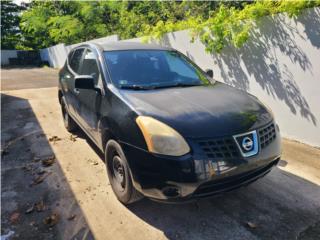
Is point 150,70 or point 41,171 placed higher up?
point 150,70

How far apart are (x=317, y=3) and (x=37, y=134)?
5604mm

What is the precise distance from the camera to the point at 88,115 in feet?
13.6

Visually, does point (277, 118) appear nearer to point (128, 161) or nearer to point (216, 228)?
point (216, 228)

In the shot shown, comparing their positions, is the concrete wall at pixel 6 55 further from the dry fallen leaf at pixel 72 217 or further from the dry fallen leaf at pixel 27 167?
the dry fallen leaf at pixel 72 217

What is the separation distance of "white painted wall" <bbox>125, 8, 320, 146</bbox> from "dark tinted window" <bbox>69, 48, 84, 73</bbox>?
3.15m

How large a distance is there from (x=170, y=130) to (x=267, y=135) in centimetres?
110

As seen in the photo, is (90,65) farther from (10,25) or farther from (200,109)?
(10,25)

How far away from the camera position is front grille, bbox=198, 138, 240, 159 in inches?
105

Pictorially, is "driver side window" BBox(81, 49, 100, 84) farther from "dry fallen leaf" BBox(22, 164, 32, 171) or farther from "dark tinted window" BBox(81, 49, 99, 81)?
"dry fallen leaf" BBox(22, 164, 32, 171)

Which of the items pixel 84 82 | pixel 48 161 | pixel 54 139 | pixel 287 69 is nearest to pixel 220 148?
pixel 84 82

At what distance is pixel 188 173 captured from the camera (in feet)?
8.57

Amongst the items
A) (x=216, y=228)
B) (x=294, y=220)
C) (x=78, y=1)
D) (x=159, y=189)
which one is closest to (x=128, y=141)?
(x=159, y=189)

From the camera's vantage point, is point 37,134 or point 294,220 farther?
point 37,134

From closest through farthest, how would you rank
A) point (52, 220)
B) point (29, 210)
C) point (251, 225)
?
1. point (251, 225)
2. point (52, 220)
3. point (29, 210)
